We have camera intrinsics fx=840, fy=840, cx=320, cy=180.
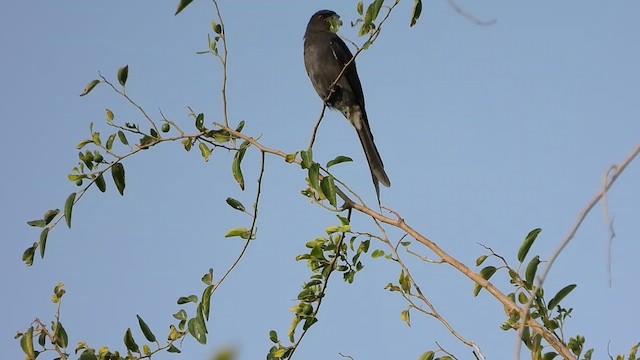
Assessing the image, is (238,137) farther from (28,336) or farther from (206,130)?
(28,336)

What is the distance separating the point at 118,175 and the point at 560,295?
1.56 meters

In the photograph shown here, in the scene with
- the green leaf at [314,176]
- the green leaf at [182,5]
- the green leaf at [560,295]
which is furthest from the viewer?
the green leaf at [314,176]

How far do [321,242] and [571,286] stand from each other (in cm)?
86

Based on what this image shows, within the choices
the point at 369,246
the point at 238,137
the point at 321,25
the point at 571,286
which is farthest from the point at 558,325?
the point at 321,25

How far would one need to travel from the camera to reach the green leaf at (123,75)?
3104 millimetres

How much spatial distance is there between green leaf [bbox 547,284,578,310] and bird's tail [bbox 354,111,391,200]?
8.92ft

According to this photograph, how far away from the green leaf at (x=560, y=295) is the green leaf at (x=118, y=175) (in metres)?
1.51

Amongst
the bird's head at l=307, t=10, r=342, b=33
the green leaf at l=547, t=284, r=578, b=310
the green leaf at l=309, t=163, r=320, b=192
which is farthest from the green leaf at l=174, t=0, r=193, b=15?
the bird's head at l=307, t=10, r=342, b=33

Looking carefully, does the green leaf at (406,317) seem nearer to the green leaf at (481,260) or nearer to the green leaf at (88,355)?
the green leaf at (481,260)

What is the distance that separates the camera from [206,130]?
310 cm

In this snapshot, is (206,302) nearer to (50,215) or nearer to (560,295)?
(50,215)

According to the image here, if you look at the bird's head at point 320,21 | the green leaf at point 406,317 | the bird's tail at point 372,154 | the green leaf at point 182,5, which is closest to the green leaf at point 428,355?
the green leaf at point 406,317

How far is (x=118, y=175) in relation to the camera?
298 centimetres

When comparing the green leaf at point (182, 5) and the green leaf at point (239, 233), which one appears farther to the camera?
the green leaf at point (239, 233)
